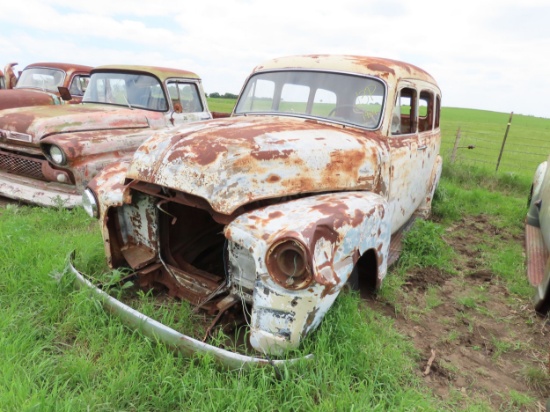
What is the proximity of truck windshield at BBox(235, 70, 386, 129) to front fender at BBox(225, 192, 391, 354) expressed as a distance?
132 centimetres

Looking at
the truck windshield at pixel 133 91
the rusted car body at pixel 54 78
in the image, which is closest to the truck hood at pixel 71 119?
the truck windshield at pixel 133 91

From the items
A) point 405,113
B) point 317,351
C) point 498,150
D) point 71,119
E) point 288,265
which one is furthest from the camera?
point 498,150

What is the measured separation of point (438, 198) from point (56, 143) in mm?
5183

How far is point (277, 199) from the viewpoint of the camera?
2.48 meters

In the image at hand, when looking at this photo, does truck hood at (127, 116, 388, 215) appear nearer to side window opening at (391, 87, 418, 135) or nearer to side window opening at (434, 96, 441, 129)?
side window opening at (391, 87, 418, 135)

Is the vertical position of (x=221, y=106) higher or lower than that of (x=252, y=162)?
lower

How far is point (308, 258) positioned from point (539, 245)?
3441 mm

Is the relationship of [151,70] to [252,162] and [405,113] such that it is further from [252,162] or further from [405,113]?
[252,162]

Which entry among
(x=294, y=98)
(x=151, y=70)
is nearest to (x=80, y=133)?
(x=151, y=70)

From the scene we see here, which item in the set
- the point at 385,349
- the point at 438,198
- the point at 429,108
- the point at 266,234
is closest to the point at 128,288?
the point at 266,234

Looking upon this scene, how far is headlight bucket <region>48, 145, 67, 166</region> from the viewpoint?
449 centimetres

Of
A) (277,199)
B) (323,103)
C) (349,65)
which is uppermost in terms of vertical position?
(349,65)

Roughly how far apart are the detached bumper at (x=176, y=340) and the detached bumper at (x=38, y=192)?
2.57 meters

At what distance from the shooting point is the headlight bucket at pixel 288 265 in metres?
1.97
